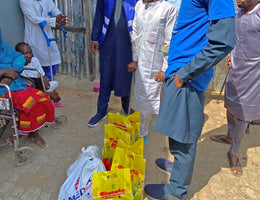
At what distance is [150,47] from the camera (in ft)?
8.37

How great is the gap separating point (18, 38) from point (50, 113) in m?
1.72

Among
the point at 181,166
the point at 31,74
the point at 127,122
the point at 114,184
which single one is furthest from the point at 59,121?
the point at 181,166

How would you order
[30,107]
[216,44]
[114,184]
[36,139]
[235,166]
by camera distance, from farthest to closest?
[36,139], [235,166], [30,107], [114,184], [216,44]

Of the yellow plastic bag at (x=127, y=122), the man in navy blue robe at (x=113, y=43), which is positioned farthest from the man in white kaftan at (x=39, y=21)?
the yellow plastic bag at (x=127, y=122)

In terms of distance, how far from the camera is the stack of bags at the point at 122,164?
175cm

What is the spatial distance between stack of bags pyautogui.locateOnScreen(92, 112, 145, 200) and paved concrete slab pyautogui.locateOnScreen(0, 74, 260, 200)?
1.79ft

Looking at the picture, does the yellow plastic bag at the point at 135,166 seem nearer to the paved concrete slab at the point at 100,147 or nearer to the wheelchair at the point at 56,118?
the paved concrete slab at the point at 100,147

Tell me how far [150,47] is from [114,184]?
156cm

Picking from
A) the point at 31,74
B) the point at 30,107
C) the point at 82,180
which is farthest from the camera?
the point at 31,74

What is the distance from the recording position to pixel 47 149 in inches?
115

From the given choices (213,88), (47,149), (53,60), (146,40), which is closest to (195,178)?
(146,40)

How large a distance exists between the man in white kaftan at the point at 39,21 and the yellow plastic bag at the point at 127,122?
2.05m

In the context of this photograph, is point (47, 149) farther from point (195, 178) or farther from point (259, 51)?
point (259, 51)

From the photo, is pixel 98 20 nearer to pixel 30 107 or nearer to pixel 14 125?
pixel 30 107
